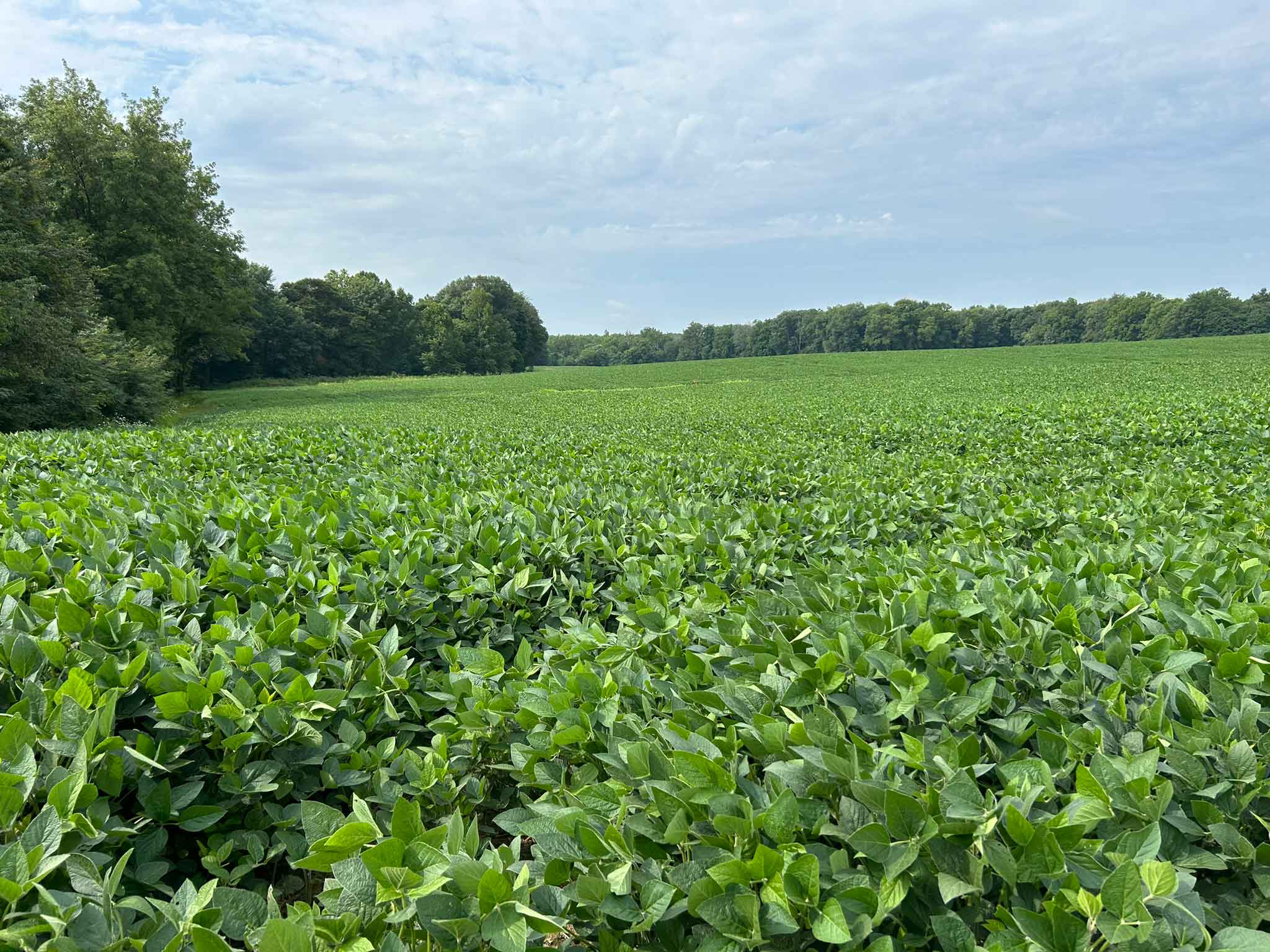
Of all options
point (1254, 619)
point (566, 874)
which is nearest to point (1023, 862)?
point (566, 874)

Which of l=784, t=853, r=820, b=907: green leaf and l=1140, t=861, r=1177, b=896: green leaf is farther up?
l=1140, t=861, r=1177, b=896: green leaf

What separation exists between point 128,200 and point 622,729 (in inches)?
1799

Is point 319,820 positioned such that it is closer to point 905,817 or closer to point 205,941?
point 205,941

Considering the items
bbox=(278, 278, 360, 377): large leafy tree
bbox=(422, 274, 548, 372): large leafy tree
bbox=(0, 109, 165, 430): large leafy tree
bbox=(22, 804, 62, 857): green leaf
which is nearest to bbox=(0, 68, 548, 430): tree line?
bbox=(0, 109, 165, 430): large leafy tree

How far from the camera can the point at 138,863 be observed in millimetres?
1915

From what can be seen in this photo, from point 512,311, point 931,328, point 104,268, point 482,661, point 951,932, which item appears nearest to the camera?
point 951,932

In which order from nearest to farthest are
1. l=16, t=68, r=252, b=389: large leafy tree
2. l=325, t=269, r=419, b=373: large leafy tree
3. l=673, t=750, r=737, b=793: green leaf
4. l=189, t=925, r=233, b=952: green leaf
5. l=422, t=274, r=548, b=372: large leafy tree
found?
l=189, t=925, r=233, b=952: green leaf, l=673, t=750, r=737, b=793: green leaf, l=16, t=68, r=252, b=389: large leafy tree, l=325, t=269, r=419, b=373: large leafy tree, l=422, t=274, r=548, b=372: large leafy tree

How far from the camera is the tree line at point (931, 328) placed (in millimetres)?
101000

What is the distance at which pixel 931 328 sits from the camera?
11806 cm

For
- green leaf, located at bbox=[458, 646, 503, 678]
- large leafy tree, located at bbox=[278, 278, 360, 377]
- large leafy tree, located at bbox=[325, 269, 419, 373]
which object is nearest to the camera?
green leaf, located at bbox=[458, 646, 503, 678]

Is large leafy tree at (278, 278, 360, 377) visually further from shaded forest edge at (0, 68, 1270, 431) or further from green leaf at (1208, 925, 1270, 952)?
green leaf at (1208, 925, 1270, 952)

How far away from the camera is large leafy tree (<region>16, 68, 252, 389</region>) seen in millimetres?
34062

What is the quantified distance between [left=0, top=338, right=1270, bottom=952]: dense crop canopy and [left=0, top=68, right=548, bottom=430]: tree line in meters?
21.8

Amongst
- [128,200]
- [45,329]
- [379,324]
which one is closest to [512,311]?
[379,324]
